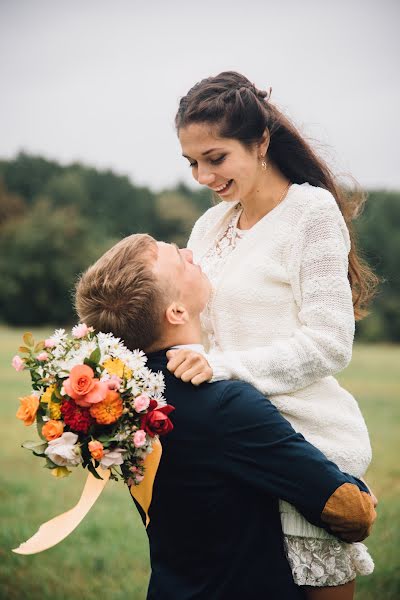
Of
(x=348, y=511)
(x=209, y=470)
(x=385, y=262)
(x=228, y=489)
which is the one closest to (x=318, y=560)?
(x=348, y=511)

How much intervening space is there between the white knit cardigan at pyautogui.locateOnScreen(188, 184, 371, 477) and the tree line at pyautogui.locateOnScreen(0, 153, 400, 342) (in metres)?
40.4

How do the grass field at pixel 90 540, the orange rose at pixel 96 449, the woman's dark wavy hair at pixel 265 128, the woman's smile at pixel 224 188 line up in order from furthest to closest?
the grass field at pixel 90 540, the woman's smile at pixel 224 188, the woman's dark wavy hair at pixel 265 128, the orange rose at pixel 96 449

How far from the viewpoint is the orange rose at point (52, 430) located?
2355 millimetres

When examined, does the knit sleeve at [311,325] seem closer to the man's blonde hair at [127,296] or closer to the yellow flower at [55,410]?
the man's blonde hair at [127,296]

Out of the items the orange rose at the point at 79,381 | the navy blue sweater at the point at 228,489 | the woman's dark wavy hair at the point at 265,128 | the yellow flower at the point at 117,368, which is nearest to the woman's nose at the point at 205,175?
the woman's dark wavy hair at the point at 265,128

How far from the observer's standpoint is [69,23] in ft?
144

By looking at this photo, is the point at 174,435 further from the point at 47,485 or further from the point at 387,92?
the point at 387,92

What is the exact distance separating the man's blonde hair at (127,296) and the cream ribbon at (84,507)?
48 centimetres

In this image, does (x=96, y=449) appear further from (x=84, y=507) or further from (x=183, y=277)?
(x=183, y=277)

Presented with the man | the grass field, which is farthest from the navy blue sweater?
the grass field

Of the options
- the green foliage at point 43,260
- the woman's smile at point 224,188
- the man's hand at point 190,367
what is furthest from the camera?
the green foliage at point 43,260

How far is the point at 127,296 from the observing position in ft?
8.72

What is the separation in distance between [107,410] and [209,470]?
510mm

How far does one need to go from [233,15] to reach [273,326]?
34.0 m
